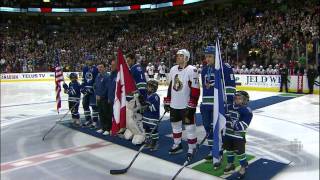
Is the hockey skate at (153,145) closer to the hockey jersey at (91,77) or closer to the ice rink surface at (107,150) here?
the ice rink surface at (107,150)

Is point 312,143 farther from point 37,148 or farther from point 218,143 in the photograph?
point 37,148

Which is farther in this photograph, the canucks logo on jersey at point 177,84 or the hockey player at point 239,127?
the canucks logo on jersey at point 177,84

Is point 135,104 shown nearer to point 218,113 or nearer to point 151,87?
point 151,87

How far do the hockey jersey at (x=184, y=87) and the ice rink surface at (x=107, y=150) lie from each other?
1.03m

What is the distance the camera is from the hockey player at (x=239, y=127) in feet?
16.8

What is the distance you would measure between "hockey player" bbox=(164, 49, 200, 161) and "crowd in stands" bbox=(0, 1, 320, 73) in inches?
368

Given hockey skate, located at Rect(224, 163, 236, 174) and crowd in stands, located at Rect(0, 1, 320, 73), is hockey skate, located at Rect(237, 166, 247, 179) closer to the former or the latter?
hockey skate, located at Rect(224, 163, 236, 174)

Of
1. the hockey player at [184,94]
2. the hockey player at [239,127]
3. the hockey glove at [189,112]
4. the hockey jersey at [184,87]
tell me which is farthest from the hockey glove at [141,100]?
the hockey player at [239,127]

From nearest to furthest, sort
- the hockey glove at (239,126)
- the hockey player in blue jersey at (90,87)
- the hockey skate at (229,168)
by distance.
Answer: the hockey glove at (239,126), the hockey skate at (229,168), the hockey player in blue jersey at (90,87)

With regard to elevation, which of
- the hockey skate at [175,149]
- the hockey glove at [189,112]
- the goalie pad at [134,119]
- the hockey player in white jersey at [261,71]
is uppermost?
the hockey player in white jersey at [261,71]

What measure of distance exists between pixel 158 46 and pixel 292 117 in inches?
819

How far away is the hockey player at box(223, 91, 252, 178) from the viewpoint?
16.8ft

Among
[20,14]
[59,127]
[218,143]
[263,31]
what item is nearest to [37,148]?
[59,127]

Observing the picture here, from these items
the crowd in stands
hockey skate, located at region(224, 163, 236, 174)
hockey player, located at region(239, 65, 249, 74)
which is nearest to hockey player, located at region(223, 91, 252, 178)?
hockey skate, located at region(224, 163, 236, 174)
